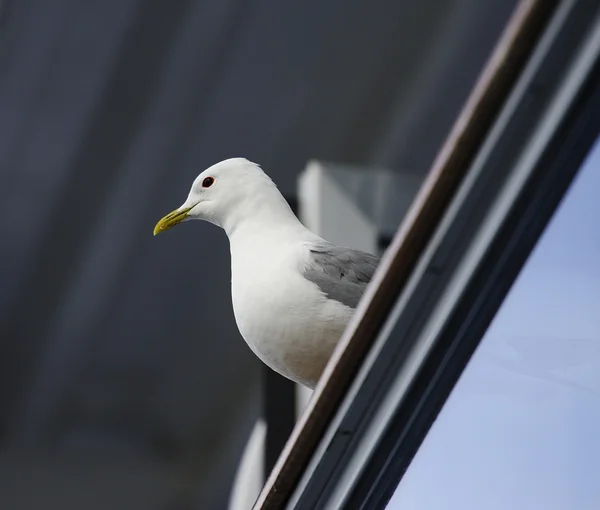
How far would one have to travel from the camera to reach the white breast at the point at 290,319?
1.21m

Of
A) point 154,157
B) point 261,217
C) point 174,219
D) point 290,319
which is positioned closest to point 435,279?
point 290,319

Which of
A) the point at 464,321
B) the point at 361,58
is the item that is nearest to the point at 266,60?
the point at 361,58

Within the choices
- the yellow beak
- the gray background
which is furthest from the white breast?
the gray background

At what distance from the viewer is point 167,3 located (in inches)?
89.4

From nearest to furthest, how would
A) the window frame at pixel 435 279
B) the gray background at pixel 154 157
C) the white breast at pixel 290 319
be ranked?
the window frame at pixel 435 279 < the white breast at pixel 290 319 < the gray background at pixel 154 157

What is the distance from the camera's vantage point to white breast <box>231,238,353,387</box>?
1.21 metres

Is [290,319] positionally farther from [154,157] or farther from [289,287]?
[154,157]

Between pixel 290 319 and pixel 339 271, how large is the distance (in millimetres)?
94

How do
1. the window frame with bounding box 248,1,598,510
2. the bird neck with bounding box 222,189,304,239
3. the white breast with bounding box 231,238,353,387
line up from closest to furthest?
1. the window frame with bounding box 248,1,598,510
2. the white breast with bounding box 231,238,353,387
3. the bird neck with bounding box 222,189,304,239

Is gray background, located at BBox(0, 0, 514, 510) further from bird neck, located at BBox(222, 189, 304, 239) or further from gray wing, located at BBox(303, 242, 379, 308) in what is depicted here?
gray wing, located at BBox(303, 242, 379, 308)

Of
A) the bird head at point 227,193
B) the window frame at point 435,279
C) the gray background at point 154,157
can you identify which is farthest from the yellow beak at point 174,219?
the gray background at point 154,157

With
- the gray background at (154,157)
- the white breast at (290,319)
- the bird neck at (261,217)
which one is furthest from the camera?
the gray background at (154,157)

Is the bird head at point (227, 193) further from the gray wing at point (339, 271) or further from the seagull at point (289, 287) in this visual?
the gray wing at point (339, 271)

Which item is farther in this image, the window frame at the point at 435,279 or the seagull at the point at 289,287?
the seagull at the point at 289,287
